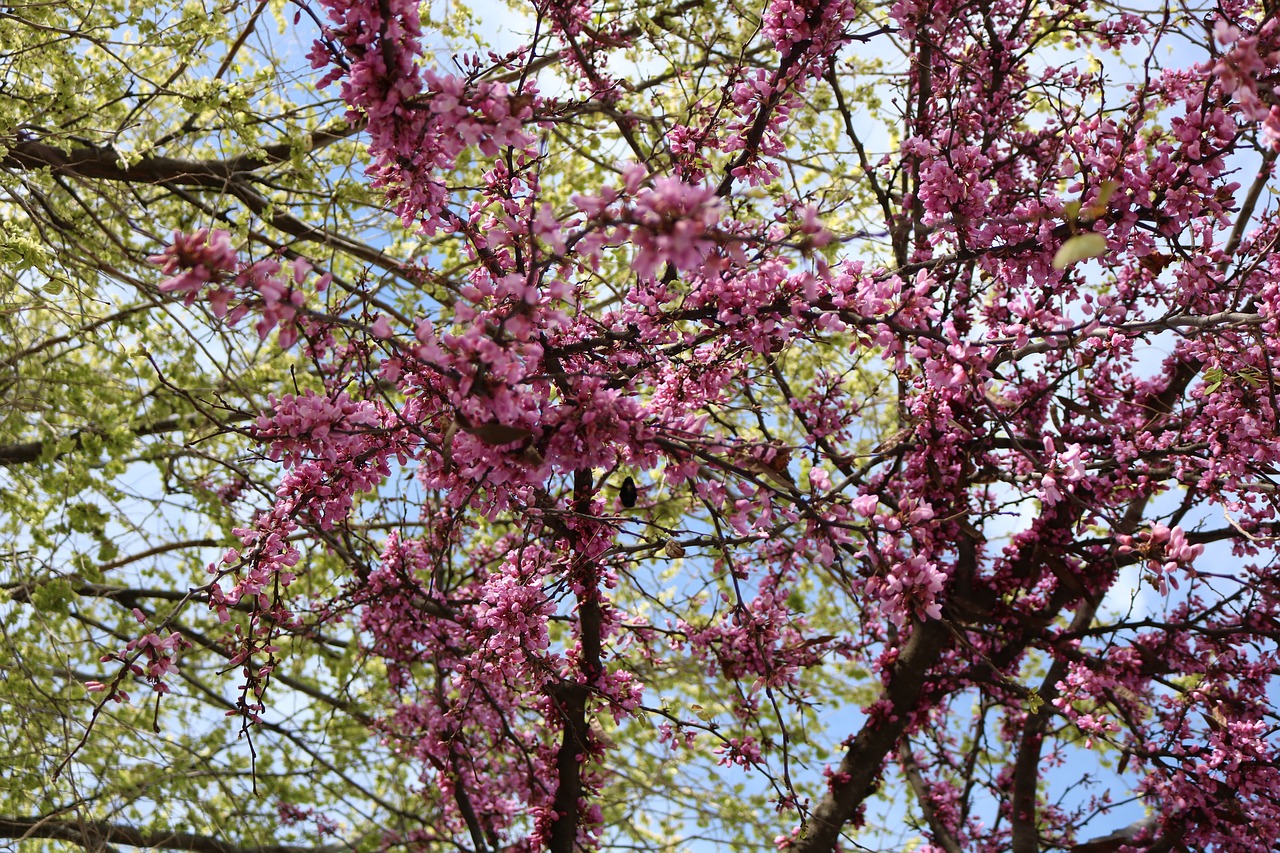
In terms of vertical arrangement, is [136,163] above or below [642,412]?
above

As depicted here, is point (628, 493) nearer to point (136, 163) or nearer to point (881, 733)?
point (881, 733)

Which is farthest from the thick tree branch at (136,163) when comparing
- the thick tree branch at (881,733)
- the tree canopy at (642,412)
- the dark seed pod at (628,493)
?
the thick tree branch at (881,733)

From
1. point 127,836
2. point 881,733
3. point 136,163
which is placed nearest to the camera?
point 136,163

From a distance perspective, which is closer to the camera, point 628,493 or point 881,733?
point 628,493

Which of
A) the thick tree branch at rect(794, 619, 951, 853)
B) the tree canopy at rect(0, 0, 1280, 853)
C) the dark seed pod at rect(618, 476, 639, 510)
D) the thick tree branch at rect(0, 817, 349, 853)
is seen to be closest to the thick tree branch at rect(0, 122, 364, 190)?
the tree canopy at rect(0, 0, 1280, 853)

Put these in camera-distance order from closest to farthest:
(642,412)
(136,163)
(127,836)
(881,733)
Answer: (642,412) < (136,163) < (881,733) < (127,836)

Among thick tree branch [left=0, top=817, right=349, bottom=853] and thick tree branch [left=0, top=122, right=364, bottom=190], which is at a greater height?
thick tree branch [left=0, top=122, right=364, bottom=190]

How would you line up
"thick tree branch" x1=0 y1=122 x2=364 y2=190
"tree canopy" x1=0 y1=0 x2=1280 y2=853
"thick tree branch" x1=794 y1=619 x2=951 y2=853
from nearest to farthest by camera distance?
"tree canopy" x1=0 y1=0 x2=1280 y2=853, "thick tree branch" x1=0 y1=122 x2=364 y2=190, "thick tree branch" x1=794 y1=619 x2=951 y2=853

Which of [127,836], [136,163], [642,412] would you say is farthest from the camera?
[127,836]

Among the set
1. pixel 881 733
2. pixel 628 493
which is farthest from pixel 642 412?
pixel 881 733

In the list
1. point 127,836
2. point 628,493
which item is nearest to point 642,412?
point 628,493

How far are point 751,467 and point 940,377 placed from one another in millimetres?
683

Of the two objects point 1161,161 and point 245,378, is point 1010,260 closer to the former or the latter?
point 1161,161

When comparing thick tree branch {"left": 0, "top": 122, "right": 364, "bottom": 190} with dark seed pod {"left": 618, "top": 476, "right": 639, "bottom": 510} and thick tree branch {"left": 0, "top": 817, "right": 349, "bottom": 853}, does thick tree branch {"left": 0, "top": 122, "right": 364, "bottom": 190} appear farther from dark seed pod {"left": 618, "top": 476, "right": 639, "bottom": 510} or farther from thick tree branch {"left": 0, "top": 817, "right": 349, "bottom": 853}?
thick tree branch {"left": 0, "top": 817, "right": 349, "bottom": 853}
